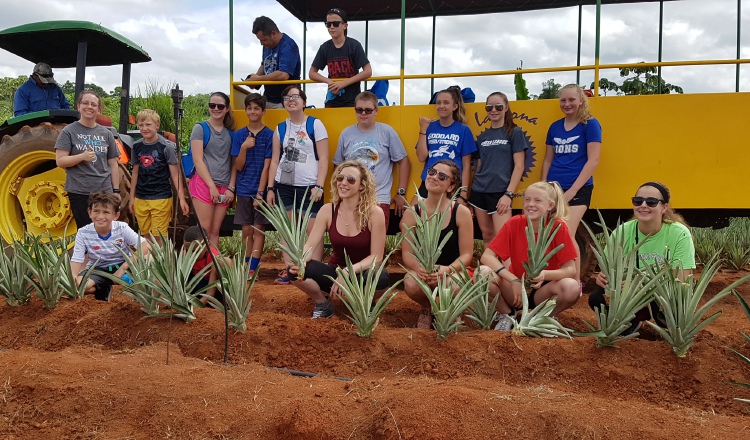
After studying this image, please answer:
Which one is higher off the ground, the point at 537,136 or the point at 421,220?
the point at 537,136

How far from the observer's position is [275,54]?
18.9ft

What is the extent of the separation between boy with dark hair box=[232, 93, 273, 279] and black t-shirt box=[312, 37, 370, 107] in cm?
70

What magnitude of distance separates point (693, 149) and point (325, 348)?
140 inches

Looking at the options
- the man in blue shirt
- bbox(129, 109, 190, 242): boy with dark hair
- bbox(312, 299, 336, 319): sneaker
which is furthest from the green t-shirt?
bbox(129, 109, 190, 242): boy with dark hair

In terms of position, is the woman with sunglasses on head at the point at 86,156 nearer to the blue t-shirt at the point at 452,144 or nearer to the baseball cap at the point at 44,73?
the baseball cap at the point at 44,73

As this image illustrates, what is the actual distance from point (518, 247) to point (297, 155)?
2.12 m

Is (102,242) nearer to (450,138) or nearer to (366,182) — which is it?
Result: (366,182)

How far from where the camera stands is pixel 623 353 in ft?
9.87

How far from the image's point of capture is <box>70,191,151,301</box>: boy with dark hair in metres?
4.56

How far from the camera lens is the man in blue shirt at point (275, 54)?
5.64m

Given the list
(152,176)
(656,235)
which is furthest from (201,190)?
(656,235)

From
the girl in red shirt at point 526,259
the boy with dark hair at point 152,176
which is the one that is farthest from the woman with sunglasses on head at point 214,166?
the girl in red shirt at point 526,259

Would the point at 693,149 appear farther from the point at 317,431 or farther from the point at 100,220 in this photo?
the point at 100,220

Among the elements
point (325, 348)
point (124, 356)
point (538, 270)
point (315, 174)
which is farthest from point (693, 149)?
point (124, 356)
